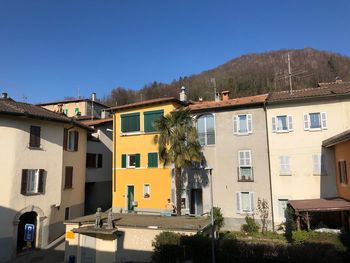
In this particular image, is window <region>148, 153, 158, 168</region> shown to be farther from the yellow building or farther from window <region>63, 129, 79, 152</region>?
window <region>63, 129, 79, 152</region>

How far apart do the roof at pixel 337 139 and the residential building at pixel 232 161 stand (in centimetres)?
428

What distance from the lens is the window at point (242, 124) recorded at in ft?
81.5

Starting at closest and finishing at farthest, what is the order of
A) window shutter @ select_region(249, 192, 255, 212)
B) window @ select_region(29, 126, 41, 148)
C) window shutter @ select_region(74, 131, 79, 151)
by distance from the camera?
1. window shutter @ select_region(249, 192, 255, 212)
2. window @ select_region(29, 126, 41, 148)
3. window shutter @ select_region(74, 131, 79, 151)

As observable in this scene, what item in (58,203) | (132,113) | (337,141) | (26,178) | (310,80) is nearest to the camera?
(337,141)

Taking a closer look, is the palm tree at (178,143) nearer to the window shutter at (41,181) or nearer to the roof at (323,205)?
the roof at (323,205)

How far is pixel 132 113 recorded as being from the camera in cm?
3009

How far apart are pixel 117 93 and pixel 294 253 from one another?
86954mm

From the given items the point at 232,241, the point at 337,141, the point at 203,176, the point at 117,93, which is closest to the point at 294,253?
the point at 232,241

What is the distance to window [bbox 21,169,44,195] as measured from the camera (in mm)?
23297

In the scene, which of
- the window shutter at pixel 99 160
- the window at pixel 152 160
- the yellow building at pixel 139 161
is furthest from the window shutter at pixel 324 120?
the window shutter at pixel 99 160

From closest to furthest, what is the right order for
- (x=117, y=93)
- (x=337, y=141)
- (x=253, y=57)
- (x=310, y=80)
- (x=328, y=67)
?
(x=337, y=141)
(x=310, y=80)
(x=328, y=67)
(x=117, y=93)
(x=253, y=57)

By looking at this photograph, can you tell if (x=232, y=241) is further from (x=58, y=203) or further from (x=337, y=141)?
(x=58, y=203)

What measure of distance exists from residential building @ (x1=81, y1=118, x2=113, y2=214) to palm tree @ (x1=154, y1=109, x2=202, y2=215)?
11123 mm

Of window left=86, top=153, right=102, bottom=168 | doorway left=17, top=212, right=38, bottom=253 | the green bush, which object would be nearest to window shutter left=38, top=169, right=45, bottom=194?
doorway left=17, top=212, right=38, bottom=253
